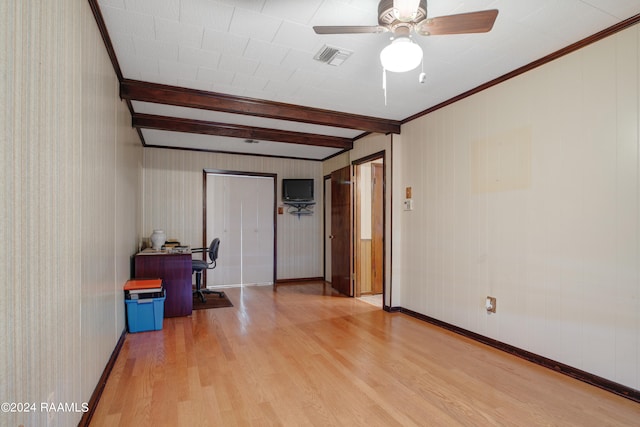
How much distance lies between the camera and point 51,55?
1.43m

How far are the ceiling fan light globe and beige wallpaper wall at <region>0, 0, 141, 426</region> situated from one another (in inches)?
65.8

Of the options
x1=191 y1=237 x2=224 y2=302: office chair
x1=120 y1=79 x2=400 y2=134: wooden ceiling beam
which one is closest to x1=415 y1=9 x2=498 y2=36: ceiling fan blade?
x1=120 y1=79 x2=400 y2=134: wooden ceiling beam

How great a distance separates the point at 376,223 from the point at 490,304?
8.22 feet

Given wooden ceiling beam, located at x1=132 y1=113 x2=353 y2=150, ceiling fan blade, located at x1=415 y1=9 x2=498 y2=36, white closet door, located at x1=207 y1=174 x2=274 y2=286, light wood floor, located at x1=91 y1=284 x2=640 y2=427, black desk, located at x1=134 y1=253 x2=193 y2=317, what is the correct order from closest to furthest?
ceiling fan blade, located at x1=415 y1=9 x2=498 y2=36
light wood floor, located at x1=91 y1=284 x2=640 y2=427
black desk, located at x1=134 y1=253 x2=193 y2=317
wooden ceiling beam, located at x1=132 y1=113 x2=353 y2=150
white closet door, located at x1=207 y1=174 x2=274 y2=286

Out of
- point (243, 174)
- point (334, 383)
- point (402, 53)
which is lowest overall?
point (334, 383)

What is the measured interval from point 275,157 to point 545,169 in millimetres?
4791

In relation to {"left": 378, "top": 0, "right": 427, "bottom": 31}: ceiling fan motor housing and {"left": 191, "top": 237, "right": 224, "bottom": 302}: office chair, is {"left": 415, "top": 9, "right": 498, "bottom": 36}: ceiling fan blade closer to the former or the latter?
{"left": 378, "top": 0, "right": 427, "bottom": 31}: ceiling fan motor housing

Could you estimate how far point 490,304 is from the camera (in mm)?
3250

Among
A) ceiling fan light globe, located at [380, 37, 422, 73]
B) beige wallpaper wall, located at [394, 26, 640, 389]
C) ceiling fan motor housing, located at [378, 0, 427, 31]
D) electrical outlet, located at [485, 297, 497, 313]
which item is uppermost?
ceiling fan motor housing, located at [378, 0, 427, 31]

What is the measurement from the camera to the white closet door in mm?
6129

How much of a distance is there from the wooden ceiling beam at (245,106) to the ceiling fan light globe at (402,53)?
2.11 m

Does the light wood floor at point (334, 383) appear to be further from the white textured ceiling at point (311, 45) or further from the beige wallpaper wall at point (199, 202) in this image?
the white textured ceiling at point (311, 45)

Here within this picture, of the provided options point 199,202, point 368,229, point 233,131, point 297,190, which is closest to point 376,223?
point 368,229

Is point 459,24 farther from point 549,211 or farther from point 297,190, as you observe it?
point 297,190
